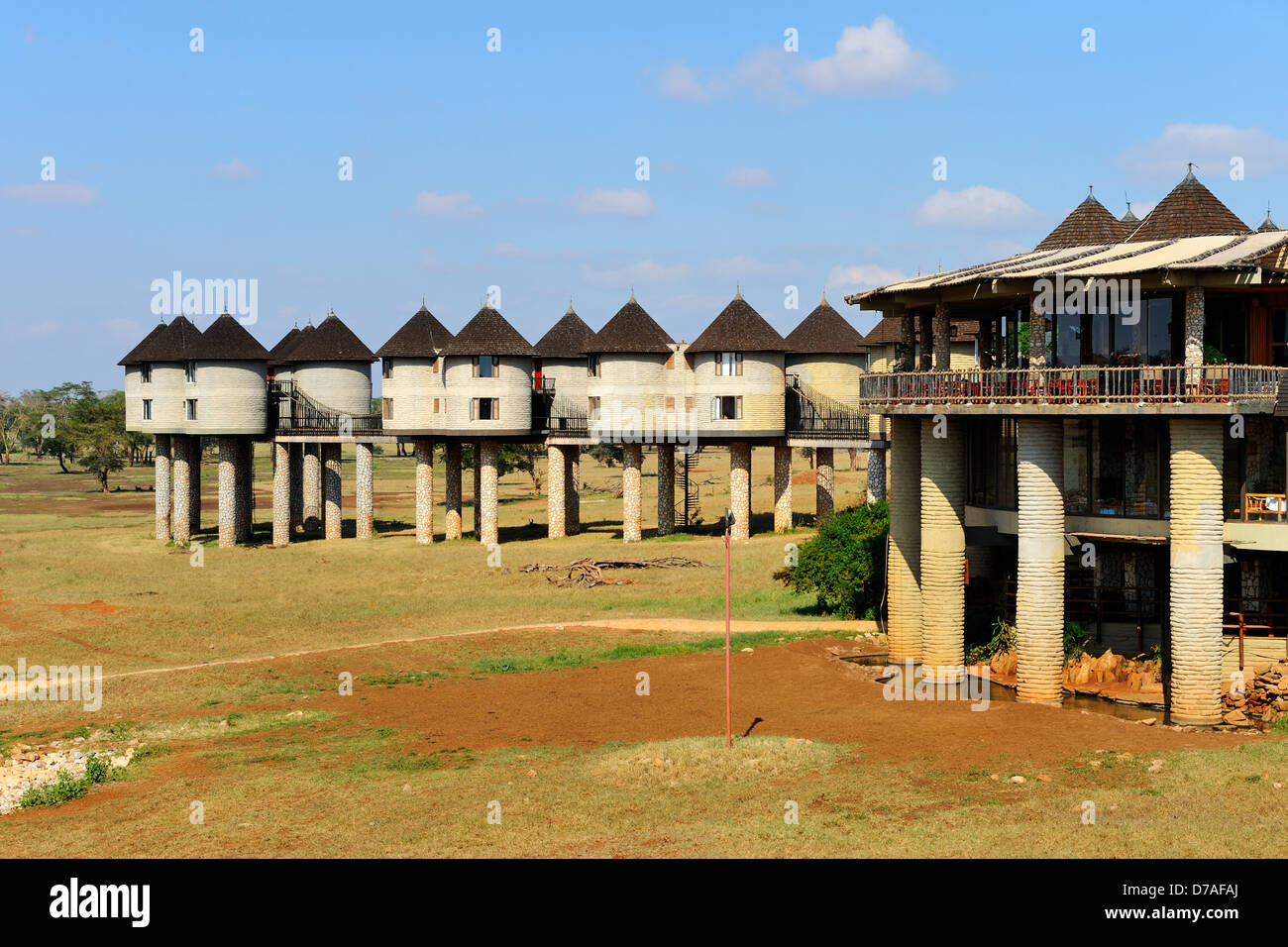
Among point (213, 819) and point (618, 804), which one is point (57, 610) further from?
point (618, 804)

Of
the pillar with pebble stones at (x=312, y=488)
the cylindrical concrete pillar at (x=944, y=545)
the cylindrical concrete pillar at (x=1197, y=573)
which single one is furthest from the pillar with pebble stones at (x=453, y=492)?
the cylindrical concrete pillar at (x=1197, y=573)

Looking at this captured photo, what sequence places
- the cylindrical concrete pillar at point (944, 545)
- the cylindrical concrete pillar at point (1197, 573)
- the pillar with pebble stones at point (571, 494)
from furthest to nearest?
the pillar with pebble stones at point (571, 494) → the cylindrical concrete pillar at point (944, 545) → the cylindrical concrete pillar at point (1197, 573)

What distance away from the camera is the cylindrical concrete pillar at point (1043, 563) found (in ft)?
103

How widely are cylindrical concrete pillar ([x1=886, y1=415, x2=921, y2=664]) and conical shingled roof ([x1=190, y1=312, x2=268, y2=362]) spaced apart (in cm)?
4768

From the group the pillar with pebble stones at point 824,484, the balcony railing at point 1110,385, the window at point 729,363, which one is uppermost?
the window at point 729,363

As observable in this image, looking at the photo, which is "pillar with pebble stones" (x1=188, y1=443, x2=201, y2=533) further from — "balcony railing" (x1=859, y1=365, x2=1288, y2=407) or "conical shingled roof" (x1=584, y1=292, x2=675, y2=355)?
"balcony railing" (x1=859, y1=365, x2=1288, y2=407)

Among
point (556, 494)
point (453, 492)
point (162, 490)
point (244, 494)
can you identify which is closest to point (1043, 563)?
point (556, 494)

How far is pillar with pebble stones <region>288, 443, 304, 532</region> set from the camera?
82.4 metres

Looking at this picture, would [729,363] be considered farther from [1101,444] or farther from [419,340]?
[1101,444]

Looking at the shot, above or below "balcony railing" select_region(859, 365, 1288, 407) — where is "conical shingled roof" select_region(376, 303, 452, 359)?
above

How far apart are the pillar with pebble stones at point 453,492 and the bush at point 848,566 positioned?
3117 centimetres

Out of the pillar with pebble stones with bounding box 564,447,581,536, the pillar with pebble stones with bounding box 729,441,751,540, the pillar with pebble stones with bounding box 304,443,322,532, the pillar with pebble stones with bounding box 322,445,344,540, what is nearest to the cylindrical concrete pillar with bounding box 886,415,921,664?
the pillar with pebble stones with bounding box 729,441,751,540

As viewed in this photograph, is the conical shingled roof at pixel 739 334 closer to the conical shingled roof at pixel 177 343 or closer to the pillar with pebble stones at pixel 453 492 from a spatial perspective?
the pillar with pebble stones at pixel 453 492

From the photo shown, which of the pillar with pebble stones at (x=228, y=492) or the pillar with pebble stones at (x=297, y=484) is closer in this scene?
the pillar with pebble stones at (x=228, y=492)
